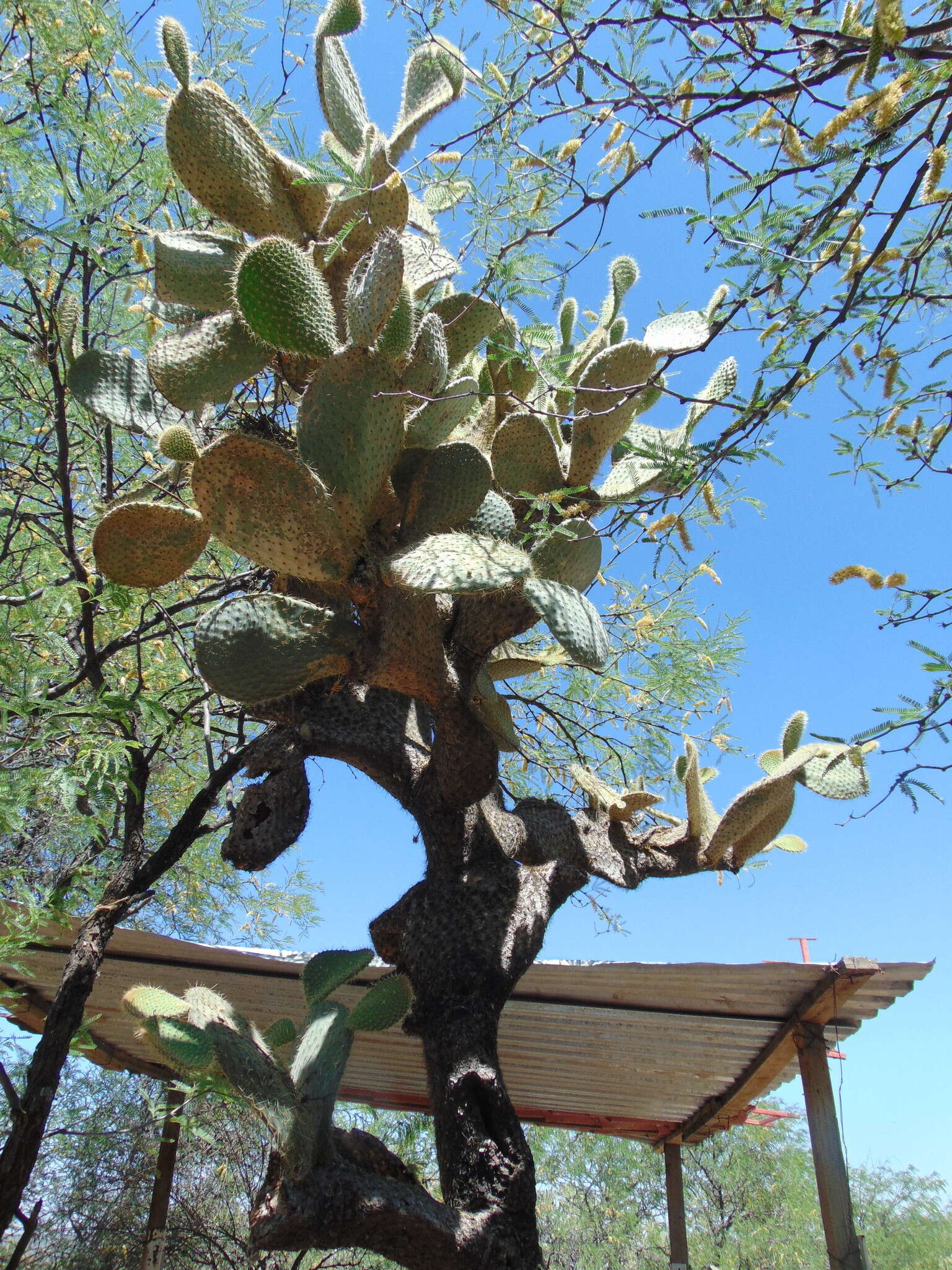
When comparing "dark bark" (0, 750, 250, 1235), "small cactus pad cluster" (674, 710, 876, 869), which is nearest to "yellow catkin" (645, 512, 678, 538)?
"small cactus pad cluster" (674, 710, 876, 869)

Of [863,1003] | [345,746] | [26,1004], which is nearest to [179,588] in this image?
[345,746]

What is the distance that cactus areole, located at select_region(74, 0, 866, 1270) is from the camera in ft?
5.28

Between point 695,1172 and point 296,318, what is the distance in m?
→ 11.0

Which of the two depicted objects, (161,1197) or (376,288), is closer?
(376,288)

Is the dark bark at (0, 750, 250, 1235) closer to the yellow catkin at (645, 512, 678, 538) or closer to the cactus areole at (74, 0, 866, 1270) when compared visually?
the cactus areole at (74, 0, 866, 1270)

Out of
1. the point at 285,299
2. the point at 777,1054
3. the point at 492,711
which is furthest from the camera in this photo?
the point at 777,1054

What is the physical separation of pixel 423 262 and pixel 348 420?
0.70m

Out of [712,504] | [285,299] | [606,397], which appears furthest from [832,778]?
[285,299]

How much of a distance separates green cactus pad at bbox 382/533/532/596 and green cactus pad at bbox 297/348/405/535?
0.20 m

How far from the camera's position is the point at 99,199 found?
7.30 ft

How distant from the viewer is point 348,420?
1.69 m

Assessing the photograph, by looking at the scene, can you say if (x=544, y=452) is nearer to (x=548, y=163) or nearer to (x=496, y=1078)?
(x=548, y=163)

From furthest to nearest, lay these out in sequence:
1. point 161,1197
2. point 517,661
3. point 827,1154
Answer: point 161,1197 < point 517,661 < point 827,1154

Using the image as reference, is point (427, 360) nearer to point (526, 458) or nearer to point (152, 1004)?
point (526, 458)
